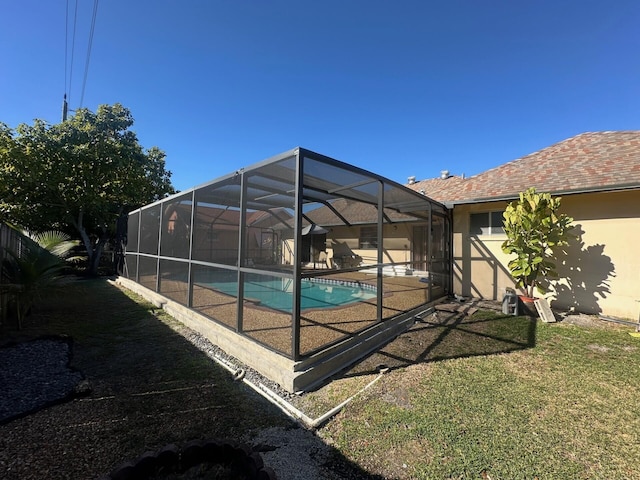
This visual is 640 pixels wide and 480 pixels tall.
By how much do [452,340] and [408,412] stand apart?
7.95ft

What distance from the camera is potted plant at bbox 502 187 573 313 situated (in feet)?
19.5

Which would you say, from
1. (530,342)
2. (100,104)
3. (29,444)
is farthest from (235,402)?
(100,104)

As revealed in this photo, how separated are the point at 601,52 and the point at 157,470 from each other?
444 inches

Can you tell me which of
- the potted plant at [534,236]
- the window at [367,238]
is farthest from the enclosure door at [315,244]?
the potted plant at [534,236]

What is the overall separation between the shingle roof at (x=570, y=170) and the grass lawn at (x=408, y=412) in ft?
11.2

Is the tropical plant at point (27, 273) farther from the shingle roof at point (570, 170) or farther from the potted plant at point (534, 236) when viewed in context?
the potted plant at point (534, 236)

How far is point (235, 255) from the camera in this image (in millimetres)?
4703

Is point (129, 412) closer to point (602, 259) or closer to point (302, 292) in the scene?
point (302, 292)

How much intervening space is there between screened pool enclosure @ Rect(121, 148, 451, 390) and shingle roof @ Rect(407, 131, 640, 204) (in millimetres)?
1603

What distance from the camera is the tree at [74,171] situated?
10414 mm

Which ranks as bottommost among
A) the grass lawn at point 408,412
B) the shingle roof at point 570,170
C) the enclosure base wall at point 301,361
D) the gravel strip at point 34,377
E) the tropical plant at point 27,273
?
the gravel strip at point 34,377

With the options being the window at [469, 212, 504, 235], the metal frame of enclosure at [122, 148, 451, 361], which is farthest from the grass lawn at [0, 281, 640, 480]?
the window at [469, 212, 504, 235]

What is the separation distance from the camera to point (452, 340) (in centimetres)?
466

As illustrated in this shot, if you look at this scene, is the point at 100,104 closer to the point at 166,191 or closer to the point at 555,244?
the point at 166,191
